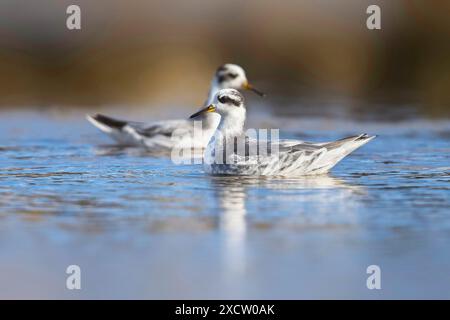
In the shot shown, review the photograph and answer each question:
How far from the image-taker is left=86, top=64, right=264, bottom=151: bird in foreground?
19750 mm

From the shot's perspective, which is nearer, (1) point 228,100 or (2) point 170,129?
(1) point 228,100

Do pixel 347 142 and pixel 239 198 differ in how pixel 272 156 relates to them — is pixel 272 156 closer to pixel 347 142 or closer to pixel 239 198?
pixel 347 142

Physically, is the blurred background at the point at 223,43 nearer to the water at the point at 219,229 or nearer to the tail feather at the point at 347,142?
the water at the point at 219,229

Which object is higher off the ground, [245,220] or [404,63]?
[404,63]

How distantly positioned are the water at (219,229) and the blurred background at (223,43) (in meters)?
15.9

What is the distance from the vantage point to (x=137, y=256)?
10.1 m

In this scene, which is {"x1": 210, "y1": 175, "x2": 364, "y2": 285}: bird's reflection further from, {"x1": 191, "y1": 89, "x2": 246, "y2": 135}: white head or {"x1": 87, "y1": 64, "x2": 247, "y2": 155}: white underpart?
{"x1": 87, "y1": 64, "x2": 247, "y2": 155}: white underpart

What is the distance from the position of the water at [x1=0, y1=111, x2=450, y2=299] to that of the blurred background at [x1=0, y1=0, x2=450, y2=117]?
52.1 ft

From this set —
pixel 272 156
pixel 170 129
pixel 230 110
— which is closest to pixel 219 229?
pixel 272 156

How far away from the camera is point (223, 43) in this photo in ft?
115

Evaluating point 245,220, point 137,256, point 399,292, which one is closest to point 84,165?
point 245,220

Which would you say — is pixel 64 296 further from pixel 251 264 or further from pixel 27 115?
pixel 27 115

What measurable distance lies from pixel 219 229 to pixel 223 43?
79.7 feet

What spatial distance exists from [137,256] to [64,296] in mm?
1124
